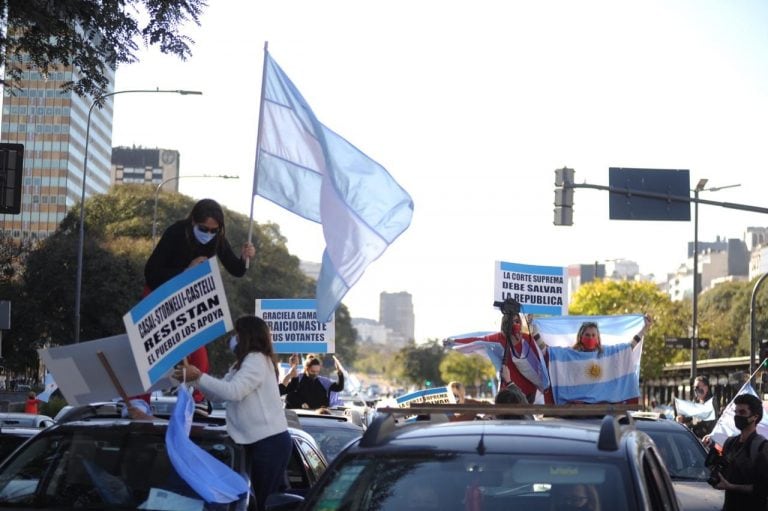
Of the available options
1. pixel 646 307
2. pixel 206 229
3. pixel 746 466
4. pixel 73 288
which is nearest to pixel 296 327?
pixel 746 466

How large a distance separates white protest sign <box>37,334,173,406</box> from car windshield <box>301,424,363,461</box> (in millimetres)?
4257

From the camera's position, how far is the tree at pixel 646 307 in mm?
76250

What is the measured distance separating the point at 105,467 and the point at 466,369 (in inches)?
6521

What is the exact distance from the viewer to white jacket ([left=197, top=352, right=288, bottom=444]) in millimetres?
7414

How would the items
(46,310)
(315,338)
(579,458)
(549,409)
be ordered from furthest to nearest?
(46,310)
(315,338)
(549,409)
(579,458)

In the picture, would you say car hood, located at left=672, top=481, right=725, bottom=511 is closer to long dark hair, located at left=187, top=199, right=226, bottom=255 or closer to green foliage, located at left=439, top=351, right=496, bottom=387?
long dark hair, located at left=187, top=199, right=226, bottom=255

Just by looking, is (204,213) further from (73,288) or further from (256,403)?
(73,288)

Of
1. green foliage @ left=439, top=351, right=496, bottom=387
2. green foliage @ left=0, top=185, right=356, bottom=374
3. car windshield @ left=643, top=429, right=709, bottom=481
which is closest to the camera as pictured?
car windshield @ left=643, top=429, right=709, bottom=481

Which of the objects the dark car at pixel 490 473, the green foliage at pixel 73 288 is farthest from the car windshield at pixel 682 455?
the green foliage at pixel 73 288

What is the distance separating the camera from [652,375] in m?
78.1

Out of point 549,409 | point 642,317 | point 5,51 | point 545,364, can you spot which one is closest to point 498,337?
point 545,364

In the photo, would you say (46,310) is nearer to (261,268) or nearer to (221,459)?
(261,268)

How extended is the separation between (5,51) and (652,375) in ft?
221

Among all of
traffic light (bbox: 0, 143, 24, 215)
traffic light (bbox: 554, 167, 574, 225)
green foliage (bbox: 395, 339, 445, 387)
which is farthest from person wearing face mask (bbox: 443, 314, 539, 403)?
green foliage (bbox: 395, 339, 445, 387)
